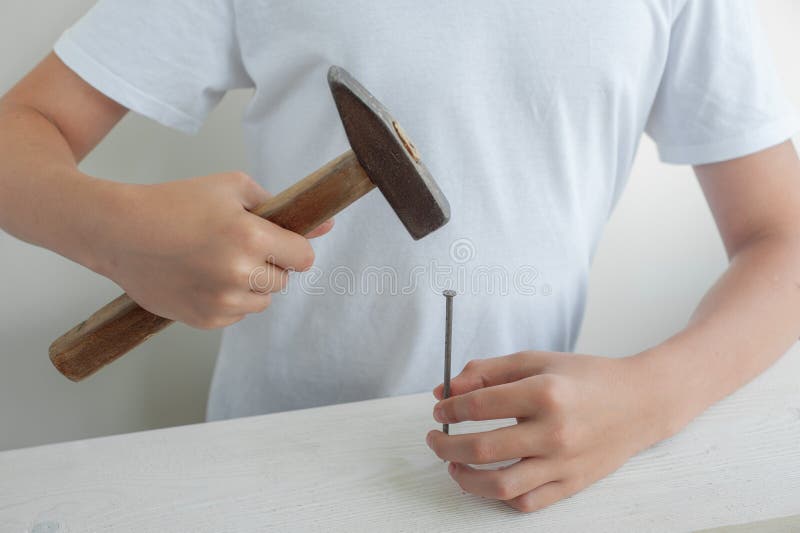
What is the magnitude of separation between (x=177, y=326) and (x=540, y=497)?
0.79 meters

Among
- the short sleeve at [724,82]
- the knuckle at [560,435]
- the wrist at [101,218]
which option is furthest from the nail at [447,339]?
the short sleeve at [724,82]

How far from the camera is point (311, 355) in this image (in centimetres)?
86

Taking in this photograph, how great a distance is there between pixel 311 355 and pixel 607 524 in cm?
43

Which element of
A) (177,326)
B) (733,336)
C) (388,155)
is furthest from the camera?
(177,326)

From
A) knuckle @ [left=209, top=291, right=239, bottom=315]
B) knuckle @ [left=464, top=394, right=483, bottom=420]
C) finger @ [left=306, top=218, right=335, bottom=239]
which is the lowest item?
knuckle @ [left=464, top=394, right=483, bottom=420]

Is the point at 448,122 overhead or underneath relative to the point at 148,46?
underneath

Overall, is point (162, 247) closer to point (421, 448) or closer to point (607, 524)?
point (421, 448)

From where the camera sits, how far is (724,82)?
781mm

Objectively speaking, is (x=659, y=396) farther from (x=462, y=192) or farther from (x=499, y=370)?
(x=462, y=192)

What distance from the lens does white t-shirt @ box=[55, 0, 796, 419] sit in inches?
28.0

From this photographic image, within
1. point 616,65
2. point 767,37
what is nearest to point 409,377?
point 616,65

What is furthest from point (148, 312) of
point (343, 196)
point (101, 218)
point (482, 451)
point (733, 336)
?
point (733, 336)

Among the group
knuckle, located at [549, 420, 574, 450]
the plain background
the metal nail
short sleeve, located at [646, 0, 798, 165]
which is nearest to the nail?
the metal nail

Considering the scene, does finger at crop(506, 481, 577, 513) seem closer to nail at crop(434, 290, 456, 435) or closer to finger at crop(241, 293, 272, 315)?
nail at crop(434, 290, 456, 435)
